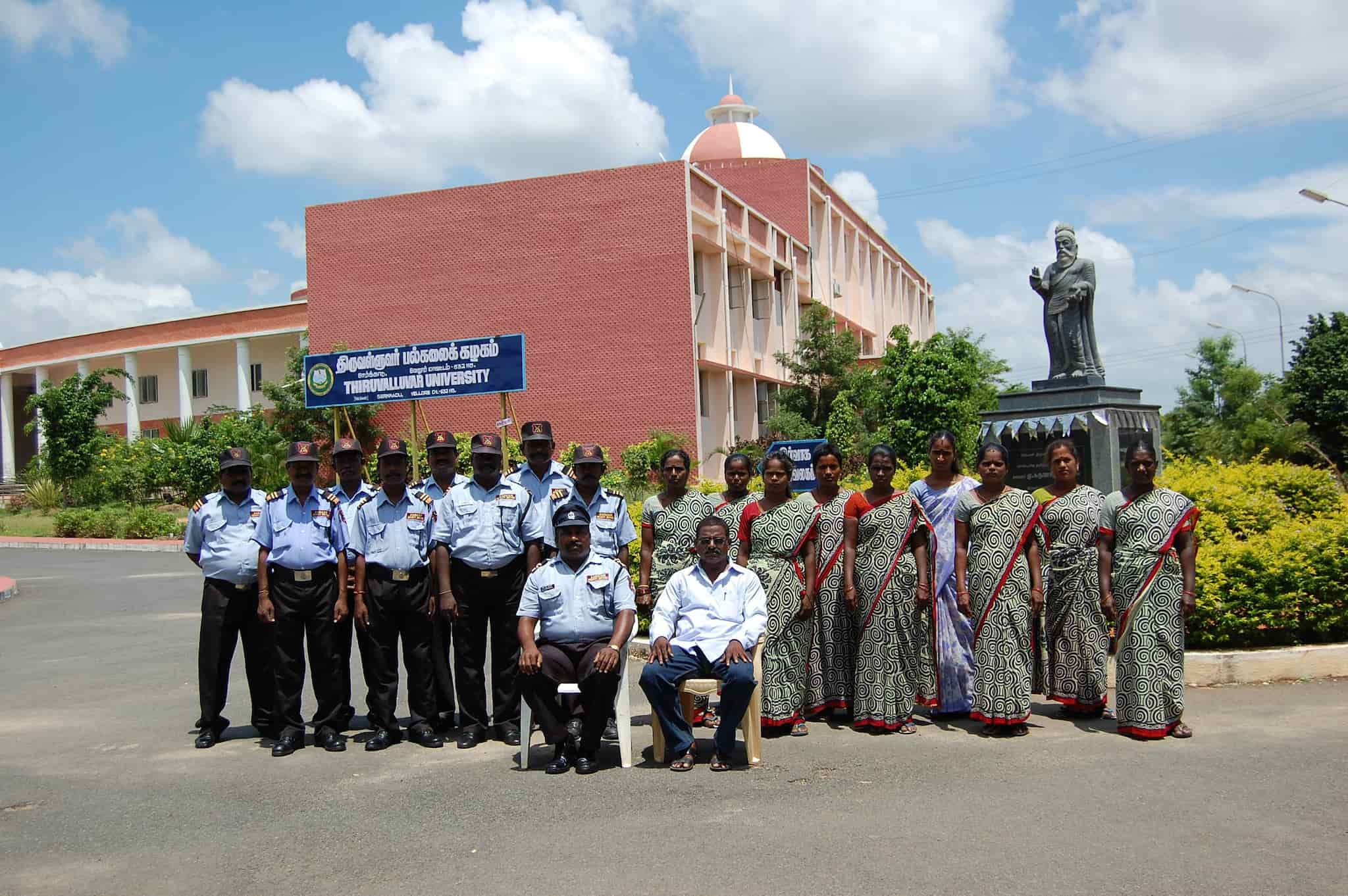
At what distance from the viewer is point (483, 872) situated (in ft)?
14.7

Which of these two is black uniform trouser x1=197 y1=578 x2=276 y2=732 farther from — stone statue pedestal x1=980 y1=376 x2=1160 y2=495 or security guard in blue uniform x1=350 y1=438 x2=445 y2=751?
stone statue pedestal x1=980 y1=376 x2=1160 y2=495

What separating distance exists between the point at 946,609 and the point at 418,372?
1303 cm

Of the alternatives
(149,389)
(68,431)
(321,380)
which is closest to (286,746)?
(321,380)

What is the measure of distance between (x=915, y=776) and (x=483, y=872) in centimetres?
239

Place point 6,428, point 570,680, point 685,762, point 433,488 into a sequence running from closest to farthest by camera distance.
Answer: point 685,762 → point 570,680 → point 433,488 → point 6,428

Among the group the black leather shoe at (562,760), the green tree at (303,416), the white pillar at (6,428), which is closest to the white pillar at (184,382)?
the white pillar at (6,428)

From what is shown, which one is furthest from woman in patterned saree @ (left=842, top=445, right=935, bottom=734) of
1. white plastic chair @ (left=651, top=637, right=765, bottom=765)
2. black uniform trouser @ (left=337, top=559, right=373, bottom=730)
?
black uniform trouser @ (left=337, top=559, right=373, bottom=730)

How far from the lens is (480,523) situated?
265 inches

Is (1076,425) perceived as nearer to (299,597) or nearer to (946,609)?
(946,609)

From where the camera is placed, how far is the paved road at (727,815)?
435cm

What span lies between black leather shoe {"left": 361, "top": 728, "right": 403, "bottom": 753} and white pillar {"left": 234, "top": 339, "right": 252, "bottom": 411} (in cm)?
3871

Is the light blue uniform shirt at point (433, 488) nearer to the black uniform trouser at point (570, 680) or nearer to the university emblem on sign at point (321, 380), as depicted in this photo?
the black uniform trouser at point (570, 680)

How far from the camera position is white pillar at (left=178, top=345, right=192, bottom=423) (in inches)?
1738

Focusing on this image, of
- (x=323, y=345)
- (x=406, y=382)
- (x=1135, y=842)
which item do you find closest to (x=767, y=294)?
(x=323, y=345)
